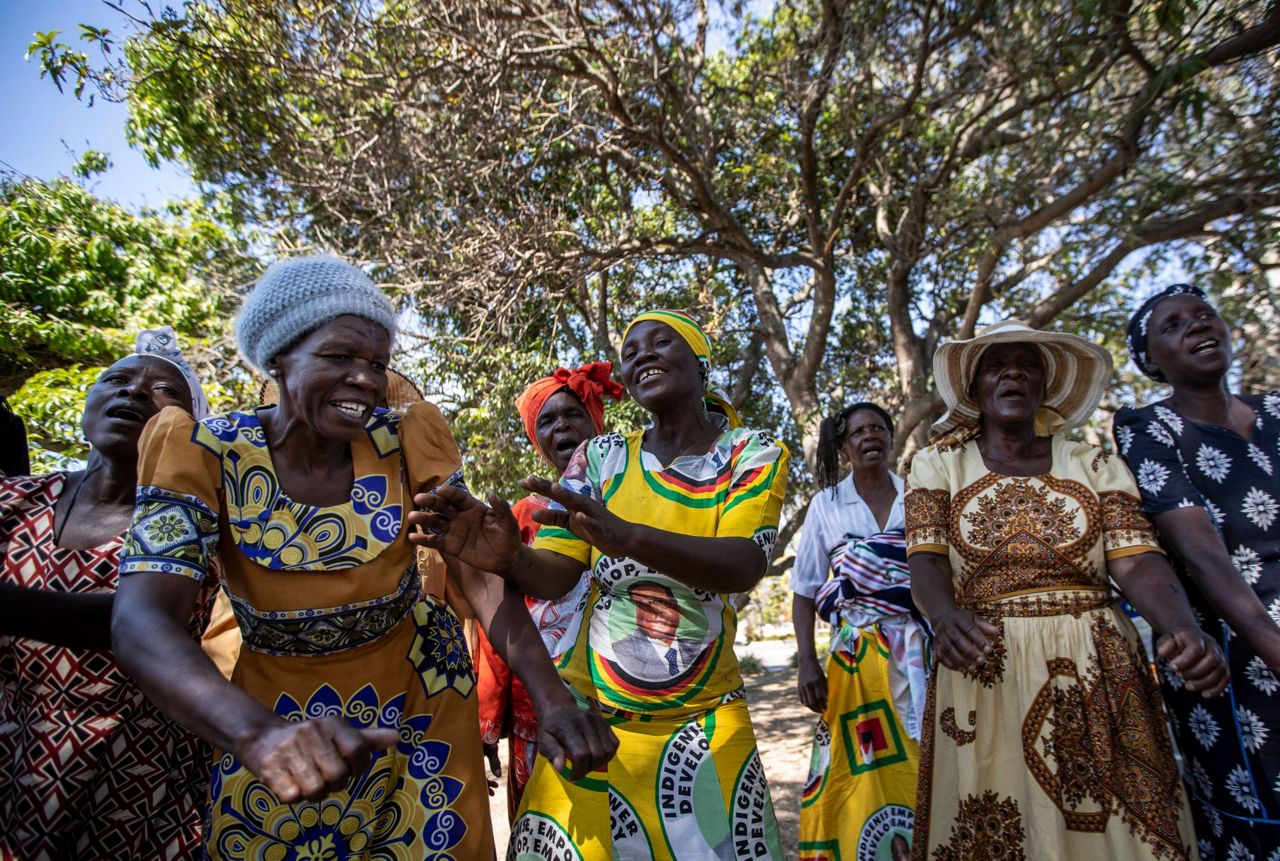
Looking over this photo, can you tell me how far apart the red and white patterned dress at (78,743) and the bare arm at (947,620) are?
2.20 m

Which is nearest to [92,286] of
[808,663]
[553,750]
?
[808,663]

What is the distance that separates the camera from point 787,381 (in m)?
8.84

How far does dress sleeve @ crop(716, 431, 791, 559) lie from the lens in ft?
A: 7.82

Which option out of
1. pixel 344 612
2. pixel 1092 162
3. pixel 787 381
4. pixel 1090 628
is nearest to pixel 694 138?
pixel 787 381

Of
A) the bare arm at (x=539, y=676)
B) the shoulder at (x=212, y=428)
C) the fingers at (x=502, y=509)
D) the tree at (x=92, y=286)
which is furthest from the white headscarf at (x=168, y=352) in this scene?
the tree at (x=92, y=286)

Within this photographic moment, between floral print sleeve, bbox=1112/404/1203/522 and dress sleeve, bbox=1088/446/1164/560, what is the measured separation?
73 mm

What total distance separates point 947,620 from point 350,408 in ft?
6.24

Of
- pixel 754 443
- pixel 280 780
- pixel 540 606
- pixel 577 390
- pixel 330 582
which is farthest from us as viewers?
pixel 577 390

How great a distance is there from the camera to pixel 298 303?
200 centimetres

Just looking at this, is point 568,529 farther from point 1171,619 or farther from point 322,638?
point 1171,619

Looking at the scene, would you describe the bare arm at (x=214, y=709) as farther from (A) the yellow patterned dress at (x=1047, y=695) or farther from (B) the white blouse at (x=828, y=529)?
(B) the white blouse at (x=828, y=529)

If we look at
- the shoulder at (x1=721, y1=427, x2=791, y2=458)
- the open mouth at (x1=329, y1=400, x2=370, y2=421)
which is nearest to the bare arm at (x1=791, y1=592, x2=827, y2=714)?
the shoulder at (x1=721, y1=427, x2=791, y2=458)

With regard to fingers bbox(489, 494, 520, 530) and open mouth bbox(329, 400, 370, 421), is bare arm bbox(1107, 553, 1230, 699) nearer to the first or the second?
fingers bbox(489, 494, 520, 530)

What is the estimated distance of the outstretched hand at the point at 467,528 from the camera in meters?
1.91
